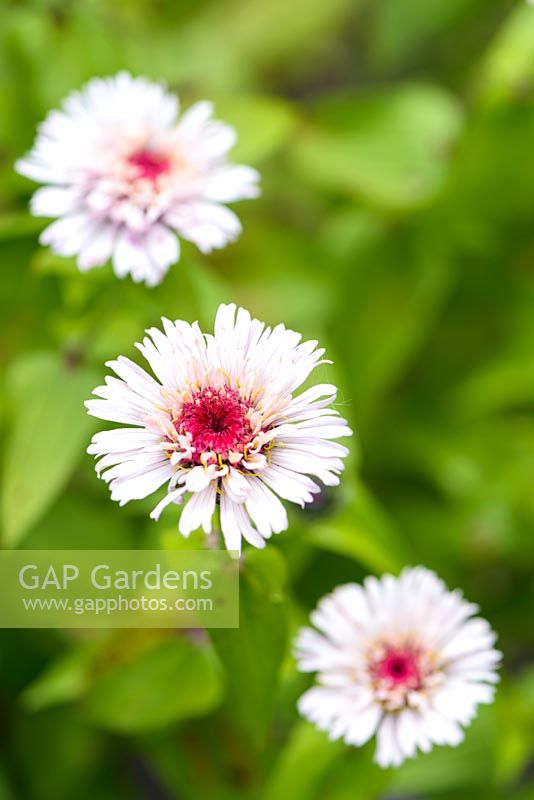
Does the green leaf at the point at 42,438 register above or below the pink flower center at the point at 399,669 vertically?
above

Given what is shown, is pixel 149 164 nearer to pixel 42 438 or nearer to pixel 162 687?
pixel 42 438

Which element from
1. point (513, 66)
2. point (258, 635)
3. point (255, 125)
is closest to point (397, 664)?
point (258, 635)

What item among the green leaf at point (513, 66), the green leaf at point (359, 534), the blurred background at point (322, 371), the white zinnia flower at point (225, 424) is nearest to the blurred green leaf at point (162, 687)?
the blurred background at point (322, 371)

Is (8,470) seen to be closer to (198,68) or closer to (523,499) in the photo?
(523,499)

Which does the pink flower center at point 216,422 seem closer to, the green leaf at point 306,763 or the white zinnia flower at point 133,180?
the white zinnia flower at point 133,180

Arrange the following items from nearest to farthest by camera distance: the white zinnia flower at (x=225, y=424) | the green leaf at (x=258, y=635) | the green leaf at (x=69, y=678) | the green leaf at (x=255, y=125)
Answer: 1. the white zinnia flower at (x=225, y=424)
2. the green leaf at (x=258, y=635)
3. the green leaf at (x=69, y=678)
4. the green leaf at (x=255, y=125)
